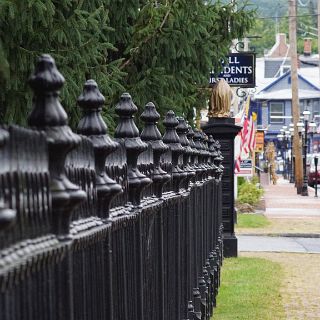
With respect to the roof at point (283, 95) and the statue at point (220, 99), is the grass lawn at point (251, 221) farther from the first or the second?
the roof at point (283, 95)

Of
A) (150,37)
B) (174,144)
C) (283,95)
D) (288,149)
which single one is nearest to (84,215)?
(174,144)

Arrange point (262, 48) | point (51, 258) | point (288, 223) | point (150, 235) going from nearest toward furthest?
point (51, 258), point (150, 235), point (288, 223), point (262, 48)

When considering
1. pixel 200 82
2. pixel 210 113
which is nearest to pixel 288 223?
pixel 210 113

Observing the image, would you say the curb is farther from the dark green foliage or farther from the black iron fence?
the black iron fence

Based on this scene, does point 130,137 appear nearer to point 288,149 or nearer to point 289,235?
point 289,235

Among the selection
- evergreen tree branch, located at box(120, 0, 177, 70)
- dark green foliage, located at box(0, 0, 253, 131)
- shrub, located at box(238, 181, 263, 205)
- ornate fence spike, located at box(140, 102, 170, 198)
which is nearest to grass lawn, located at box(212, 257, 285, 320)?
dark green foliage, located at box(0, 0, 253, 131)

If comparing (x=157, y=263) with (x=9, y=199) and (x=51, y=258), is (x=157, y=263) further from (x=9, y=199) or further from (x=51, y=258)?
(x=9, y=199)

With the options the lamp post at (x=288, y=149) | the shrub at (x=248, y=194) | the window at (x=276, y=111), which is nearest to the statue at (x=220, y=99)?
the shrub at (x=248, y=194)

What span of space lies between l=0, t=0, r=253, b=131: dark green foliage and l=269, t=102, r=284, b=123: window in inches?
3775

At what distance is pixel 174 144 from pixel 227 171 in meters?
13.9

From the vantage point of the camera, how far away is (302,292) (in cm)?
1431

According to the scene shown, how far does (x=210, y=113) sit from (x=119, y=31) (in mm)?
6247

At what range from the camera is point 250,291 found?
1402 centimetres

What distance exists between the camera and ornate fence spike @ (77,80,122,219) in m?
3.83
